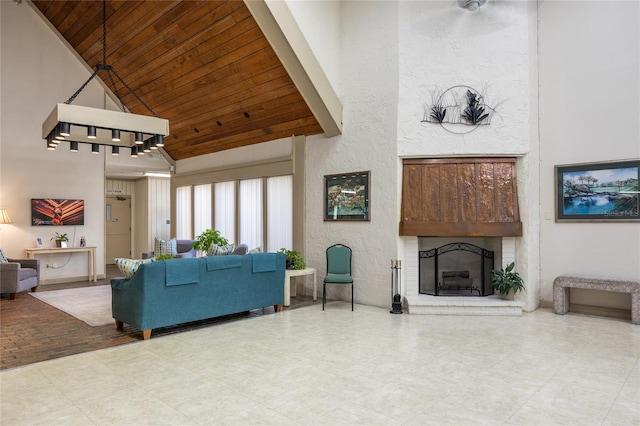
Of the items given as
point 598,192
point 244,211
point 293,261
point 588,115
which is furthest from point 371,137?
point 244,211

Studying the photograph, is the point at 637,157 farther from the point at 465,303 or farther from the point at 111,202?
the point at 111,202

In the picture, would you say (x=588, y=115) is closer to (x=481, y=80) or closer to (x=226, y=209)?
(x=481, y=80)

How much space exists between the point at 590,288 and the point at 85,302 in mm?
7478

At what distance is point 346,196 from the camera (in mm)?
6719

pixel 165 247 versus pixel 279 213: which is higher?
pixel 279 213

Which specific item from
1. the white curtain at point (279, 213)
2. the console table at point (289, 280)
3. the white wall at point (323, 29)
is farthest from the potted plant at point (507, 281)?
the white wall at point (323, 29)

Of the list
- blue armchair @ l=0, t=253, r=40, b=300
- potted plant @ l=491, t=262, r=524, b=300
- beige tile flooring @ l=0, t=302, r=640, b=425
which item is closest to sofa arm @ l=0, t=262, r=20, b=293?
blue armchair @ l=0, t=253, r=40, b=300

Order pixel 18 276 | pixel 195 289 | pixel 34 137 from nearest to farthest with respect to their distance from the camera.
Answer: pixel 195 289 < pixel 18 276 < pixel 34 137

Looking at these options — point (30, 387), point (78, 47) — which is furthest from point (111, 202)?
point (30, 387)

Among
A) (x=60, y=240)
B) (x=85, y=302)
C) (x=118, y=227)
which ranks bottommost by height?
(x=85, y=302)

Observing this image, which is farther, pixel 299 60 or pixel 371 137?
pixel 371 137

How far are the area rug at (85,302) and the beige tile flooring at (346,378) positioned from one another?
61.9 inches

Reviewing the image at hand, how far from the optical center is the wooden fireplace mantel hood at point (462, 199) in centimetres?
583

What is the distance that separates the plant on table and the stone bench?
0.48m
